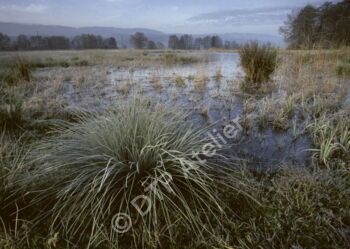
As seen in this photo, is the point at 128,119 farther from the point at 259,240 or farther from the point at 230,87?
the point at 230,87

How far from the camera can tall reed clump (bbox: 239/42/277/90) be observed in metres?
5.70

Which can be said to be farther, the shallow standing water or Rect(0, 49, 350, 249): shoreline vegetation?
the shallow standing water

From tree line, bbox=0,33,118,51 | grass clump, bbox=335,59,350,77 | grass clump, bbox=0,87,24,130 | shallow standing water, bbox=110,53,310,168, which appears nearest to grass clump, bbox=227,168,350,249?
shallow standing water, bbox=110,53,310,168

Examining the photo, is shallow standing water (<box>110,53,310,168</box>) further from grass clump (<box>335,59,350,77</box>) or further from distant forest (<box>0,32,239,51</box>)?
distant forest (<box>0,32,239,51</box>)

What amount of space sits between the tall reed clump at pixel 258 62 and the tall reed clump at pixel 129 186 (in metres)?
4.34

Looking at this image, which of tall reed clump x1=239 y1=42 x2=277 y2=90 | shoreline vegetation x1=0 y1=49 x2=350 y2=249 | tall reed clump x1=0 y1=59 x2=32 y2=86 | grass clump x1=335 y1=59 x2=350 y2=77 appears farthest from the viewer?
grass clump x1=335 y1=59 x2=350 y2=77

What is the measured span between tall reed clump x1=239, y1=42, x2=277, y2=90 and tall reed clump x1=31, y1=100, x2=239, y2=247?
4.34 metres

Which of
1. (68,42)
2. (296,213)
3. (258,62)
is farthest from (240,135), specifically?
(68,42)

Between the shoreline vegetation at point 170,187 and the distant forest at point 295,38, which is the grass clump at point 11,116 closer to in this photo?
the shoreline vegetation at point 170,187

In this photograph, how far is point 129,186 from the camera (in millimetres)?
1656

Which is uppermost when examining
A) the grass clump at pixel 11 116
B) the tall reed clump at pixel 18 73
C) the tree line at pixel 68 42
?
the tree line at pixel 68 42

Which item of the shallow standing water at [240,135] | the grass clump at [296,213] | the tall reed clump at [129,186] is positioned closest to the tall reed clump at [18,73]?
the shallow standing water at [240,135]

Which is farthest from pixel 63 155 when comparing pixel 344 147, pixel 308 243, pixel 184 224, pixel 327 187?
pixel 344 147

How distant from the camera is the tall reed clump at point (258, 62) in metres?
5.70
